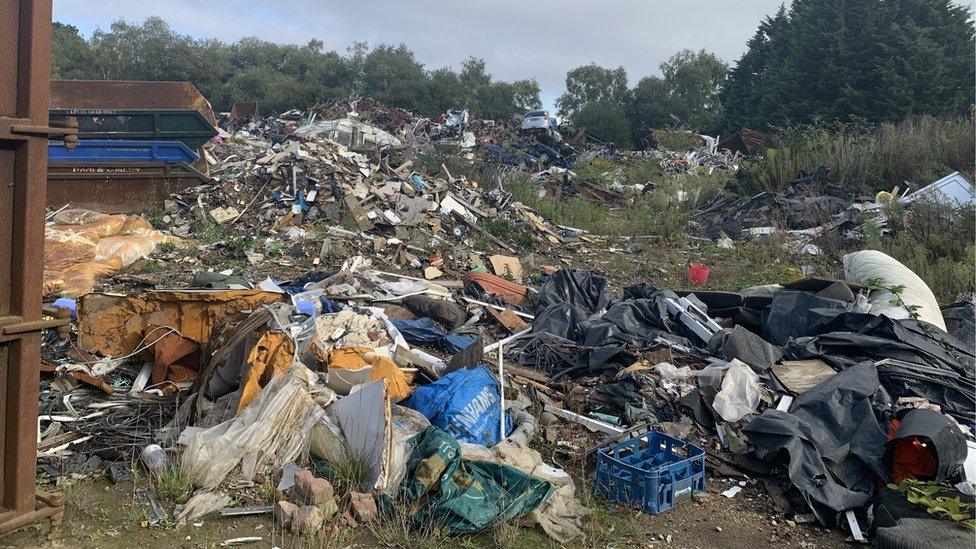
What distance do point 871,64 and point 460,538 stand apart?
28.6 metres

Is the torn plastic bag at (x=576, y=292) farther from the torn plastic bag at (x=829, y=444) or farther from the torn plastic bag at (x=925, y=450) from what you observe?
the torn plastic bag at (x=925, y=450)

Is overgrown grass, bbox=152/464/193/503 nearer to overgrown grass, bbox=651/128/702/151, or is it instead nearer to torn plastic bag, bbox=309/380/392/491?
torn plastic bag, bbox=309/380/392/491

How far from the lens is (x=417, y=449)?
3857 mm

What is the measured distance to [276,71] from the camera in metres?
33.2

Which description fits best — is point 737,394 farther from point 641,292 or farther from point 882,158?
point 882,158

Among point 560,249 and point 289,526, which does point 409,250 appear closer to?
point 560,249

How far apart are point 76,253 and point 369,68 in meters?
26.7

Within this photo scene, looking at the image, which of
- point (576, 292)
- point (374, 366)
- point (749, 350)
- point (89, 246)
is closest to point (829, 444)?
point (749, 350)

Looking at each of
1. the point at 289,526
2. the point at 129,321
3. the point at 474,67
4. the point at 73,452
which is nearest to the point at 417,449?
the point at 289,526

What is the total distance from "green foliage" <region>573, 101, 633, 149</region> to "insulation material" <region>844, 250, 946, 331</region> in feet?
88.7

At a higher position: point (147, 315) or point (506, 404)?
point (147, 315)

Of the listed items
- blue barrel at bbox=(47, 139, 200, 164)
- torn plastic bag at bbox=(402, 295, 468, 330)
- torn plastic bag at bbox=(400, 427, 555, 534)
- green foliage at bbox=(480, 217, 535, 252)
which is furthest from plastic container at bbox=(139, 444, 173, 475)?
blue barrel at bbox=(47, 139, 200, 164)

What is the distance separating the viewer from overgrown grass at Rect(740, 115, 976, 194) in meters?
13.2

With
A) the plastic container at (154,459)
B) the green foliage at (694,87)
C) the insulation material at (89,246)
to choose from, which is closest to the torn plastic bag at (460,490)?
the plastic container at (154,459)
